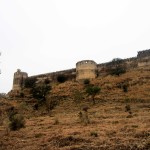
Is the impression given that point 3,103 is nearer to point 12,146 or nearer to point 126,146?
point 12,146

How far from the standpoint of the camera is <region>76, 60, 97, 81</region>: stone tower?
47.7 metres

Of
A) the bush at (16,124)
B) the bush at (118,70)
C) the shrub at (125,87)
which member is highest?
the bush at (118,70)

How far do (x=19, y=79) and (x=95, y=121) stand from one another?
32.3 m

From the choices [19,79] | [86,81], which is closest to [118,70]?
[86,81]

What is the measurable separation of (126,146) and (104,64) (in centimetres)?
3768

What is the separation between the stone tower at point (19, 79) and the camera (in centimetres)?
5224

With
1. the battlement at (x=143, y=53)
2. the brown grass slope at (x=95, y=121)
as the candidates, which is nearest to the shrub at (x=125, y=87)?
the brown grass slope at (x=95, y=121)

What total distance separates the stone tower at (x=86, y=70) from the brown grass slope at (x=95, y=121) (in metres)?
1.91

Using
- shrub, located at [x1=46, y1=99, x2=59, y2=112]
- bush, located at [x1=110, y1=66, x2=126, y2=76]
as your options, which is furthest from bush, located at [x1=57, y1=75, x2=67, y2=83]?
shrub, located at [x1=46, y1=99, x2=59, y2=112]

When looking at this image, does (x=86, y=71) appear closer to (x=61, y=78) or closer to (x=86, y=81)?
(x=86, y=81)

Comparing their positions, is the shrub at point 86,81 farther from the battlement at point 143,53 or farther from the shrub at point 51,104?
the battlement at point 143,53

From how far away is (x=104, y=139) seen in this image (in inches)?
556

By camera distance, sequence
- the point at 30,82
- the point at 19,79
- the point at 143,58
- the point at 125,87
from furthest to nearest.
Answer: the point at 19,79 → the point at 30,82 → the point at 143,58 → the point at 125,87

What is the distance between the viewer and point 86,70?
47906 mm
